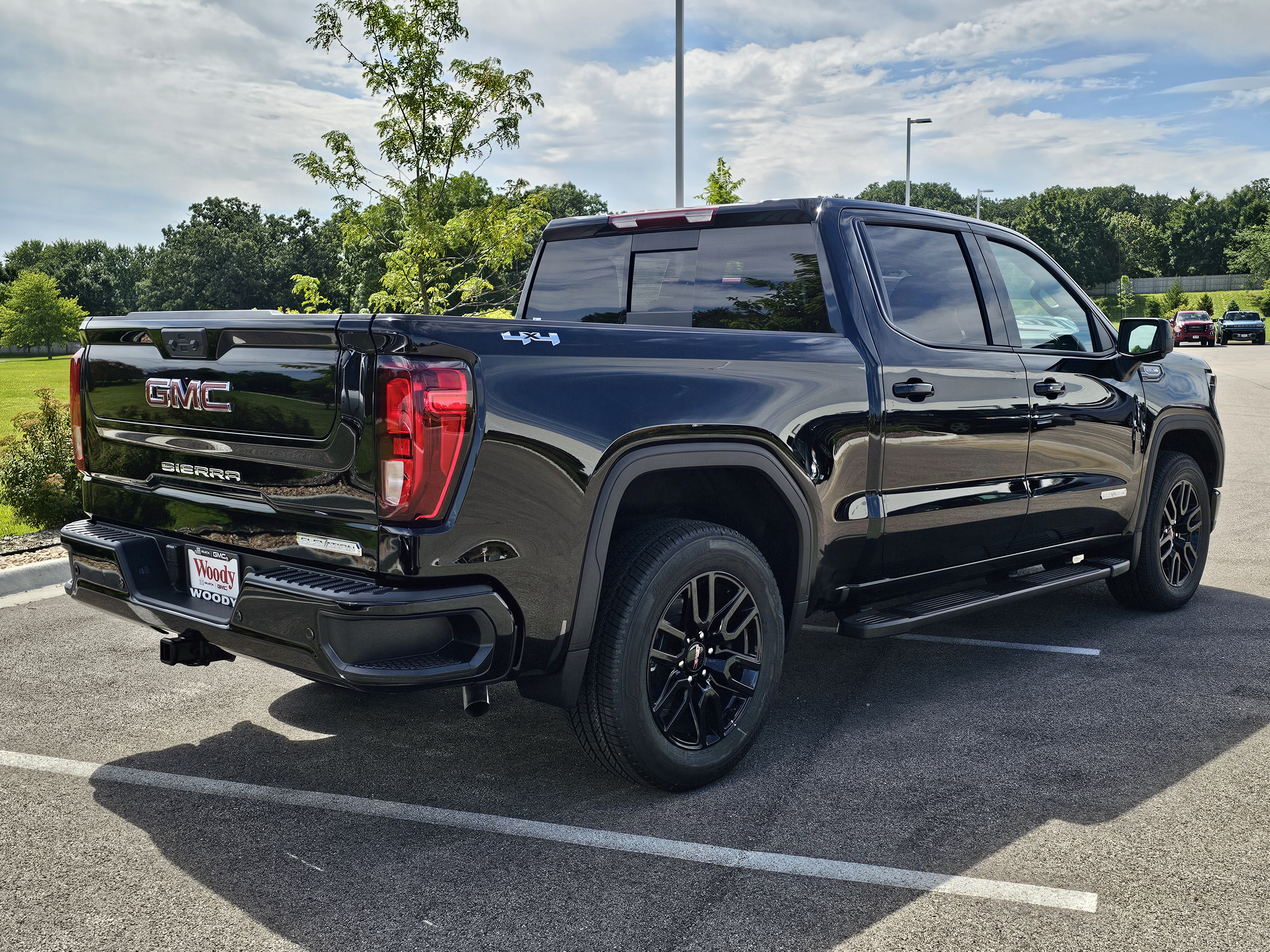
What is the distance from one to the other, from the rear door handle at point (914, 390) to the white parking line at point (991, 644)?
1428 millimetres

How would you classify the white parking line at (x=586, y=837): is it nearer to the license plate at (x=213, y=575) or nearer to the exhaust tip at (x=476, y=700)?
the exhaust tip at (x=476, y=700)

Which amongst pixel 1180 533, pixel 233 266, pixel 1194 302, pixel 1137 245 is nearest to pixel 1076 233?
pixel 1137 245

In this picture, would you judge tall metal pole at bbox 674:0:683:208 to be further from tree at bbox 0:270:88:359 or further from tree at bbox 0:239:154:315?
tree at bbox 0:239:154:315

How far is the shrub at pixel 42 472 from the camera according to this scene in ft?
25.4

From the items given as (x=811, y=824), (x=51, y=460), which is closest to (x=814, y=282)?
(x=811, y=824)

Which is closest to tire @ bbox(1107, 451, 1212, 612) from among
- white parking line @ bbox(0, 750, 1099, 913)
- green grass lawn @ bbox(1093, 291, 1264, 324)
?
white parking line @ bbox(0, 750, 1099, 913)

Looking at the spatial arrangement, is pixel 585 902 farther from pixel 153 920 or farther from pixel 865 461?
pixel 865 461

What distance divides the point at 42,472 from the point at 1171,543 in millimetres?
7435

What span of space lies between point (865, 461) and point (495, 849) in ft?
6.27

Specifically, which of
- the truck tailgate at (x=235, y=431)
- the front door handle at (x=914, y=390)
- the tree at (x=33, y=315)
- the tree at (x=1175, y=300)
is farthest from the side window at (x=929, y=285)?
the tree at (x=33, y=315)

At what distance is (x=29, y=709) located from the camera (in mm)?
4484

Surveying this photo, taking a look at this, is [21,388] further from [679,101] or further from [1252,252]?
[1252,252]

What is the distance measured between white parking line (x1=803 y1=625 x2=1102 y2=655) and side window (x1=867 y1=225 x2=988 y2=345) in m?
1.53

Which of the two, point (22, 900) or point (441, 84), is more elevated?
point (441, 84)
